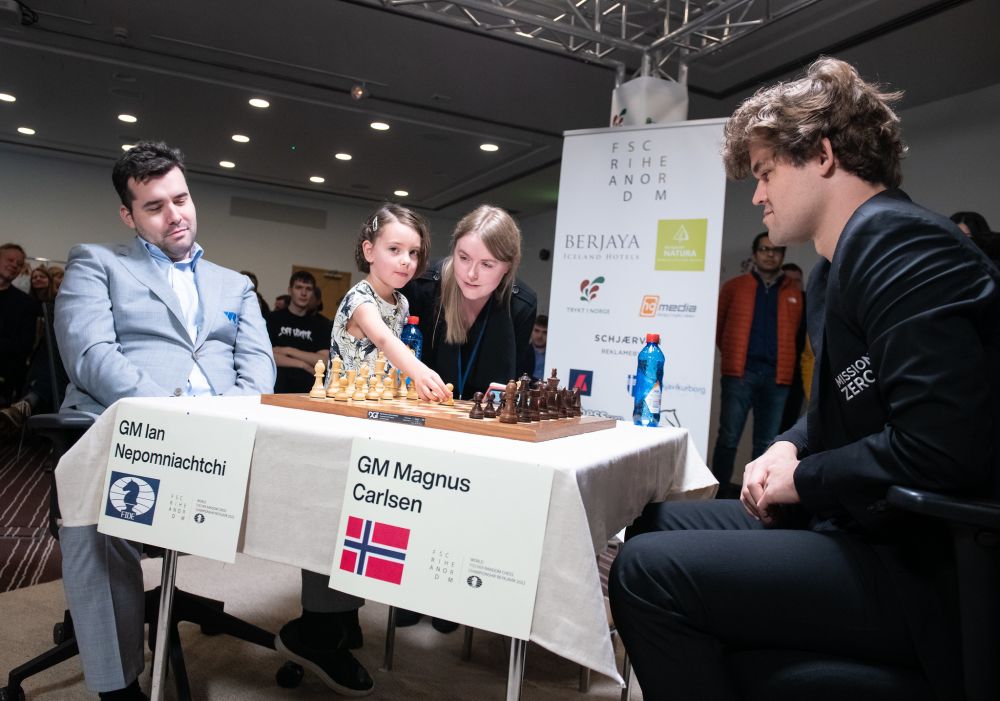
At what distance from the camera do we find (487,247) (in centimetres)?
248

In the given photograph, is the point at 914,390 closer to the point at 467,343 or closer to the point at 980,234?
the point at 467,343

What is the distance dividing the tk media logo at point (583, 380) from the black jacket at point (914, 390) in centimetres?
353

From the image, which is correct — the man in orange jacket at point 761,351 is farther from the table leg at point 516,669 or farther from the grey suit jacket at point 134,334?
the table leg at point 516,669

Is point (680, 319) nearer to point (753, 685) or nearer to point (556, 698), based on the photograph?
point (556, 698)

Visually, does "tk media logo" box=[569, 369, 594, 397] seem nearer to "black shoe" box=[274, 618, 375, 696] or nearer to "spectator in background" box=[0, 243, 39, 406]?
"black shoe" box=[274, 618, 375, 696]

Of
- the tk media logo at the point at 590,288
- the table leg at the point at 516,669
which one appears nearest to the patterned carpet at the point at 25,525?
the table leg at the point at 516,669

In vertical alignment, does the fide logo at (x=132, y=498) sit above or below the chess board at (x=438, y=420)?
below

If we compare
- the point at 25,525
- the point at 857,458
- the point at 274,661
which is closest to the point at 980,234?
the point at 857,458

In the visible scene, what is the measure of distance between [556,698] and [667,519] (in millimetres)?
856

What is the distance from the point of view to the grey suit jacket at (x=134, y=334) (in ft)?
6.70

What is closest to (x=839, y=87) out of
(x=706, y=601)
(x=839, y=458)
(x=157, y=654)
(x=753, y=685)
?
(x=839, y=458)

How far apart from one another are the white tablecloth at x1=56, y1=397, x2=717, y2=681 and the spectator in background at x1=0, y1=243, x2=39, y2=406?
585 cm

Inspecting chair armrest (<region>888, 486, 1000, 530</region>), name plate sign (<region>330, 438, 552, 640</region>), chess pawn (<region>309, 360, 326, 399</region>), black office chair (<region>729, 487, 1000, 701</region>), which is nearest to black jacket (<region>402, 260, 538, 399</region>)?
A: chess pawn (<region>309, 360, 326, 399</region>)

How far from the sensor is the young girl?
2297 mm
